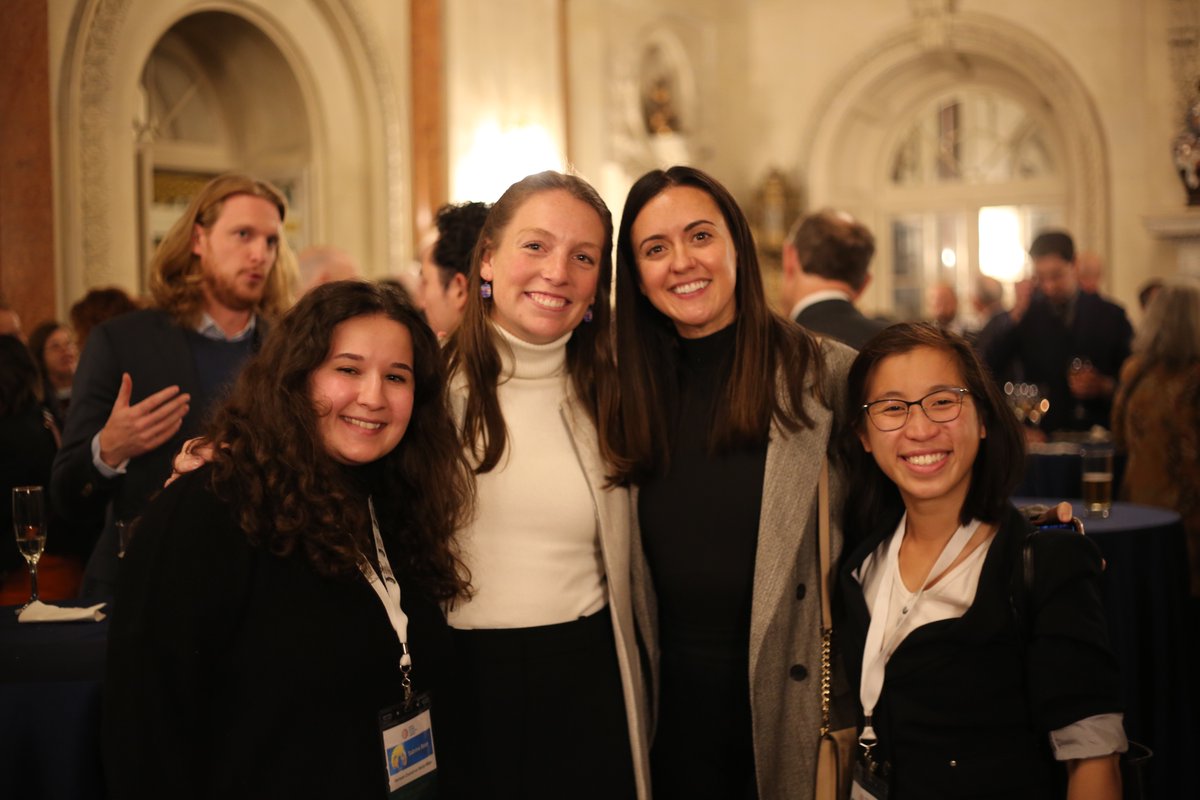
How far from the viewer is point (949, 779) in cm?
205

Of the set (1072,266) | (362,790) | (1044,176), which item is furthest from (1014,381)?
(362,790)

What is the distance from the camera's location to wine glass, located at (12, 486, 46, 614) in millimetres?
2775

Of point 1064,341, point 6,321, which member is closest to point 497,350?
point 6,321

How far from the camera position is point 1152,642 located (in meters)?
3.82

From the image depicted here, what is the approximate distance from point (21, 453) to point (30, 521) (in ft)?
3.23

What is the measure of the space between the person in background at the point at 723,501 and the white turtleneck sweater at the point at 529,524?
0.12 metres

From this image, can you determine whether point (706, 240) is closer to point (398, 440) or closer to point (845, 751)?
point (398, 440)

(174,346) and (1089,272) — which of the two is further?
(1089,272)

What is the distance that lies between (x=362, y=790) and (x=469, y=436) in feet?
2.57

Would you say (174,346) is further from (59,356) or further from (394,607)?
(59,356)

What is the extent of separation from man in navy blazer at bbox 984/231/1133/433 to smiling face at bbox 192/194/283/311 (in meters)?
5.31

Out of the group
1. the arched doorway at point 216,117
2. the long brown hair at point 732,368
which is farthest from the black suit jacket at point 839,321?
the arched doorway at point 216,117

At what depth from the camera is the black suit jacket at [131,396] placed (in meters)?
3.05

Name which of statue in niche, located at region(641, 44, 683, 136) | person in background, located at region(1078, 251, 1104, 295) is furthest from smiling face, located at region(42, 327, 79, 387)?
statue in niche, located at region(641, 44, 683, 136)
